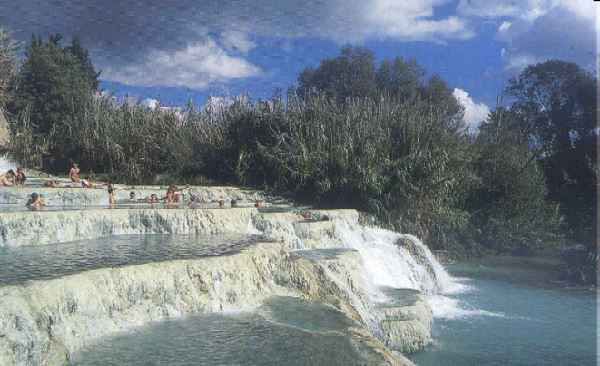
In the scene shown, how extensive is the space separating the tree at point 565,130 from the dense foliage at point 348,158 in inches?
4.9

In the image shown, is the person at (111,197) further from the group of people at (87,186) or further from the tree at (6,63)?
the tree at (6,63)

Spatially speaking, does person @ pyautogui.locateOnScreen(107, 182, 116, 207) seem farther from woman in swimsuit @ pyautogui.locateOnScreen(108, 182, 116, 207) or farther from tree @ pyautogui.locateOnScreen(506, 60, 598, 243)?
tree @ pyautogui.locateOnScreen(506, 60, 598, 243)

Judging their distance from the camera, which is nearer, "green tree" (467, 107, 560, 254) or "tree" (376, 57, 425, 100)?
"green tree" (467, 107, 560, 254)

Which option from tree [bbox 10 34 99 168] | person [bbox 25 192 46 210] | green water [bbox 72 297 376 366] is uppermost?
tree [bbox 10 34 99 168]

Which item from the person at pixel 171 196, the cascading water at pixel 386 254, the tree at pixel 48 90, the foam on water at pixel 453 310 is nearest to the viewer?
the foam on water at pixel 453 310

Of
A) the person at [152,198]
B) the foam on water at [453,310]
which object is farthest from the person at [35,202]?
the foam on water at [453,310]

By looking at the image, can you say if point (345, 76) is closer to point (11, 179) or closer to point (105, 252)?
point (11, 179)

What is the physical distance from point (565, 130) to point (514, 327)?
25.1 m

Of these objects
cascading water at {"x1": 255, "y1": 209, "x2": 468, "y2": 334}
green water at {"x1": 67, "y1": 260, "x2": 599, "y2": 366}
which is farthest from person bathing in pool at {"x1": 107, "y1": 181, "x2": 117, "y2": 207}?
green water at {"x1": 67, "y1": 260, "x2": 599, "y2": 366}

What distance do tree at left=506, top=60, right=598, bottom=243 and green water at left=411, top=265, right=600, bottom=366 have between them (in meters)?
5.11

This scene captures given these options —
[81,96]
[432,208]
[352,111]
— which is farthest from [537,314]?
[81,96]

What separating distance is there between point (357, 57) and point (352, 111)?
83.1 ft

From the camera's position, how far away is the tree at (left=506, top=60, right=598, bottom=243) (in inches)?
896

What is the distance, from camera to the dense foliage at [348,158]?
60.8 feet
